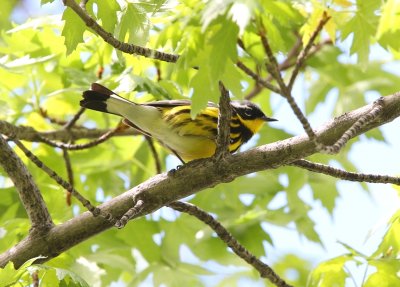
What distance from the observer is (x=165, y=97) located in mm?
3561

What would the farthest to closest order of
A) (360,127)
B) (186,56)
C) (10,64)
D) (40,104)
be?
(40,104) < (10,64) < (360,127) < (186,56)

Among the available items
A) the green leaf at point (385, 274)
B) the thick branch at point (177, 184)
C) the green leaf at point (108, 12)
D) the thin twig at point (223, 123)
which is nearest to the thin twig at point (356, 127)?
the thick branch at point (177, 184)

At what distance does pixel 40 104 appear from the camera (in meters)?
4.43

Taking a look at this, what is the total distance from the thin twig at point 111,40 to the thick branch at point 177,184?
51 cm

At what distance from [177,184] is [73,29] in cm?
76

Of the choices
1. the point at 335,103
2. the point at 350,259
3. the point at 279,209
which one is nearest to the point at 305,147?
the point at 350,259

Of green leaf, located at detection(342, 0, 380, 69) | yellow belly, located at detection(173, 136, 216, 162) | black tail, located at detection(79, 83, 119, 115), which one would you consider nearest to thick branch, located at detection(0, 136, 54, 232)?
black tail, located at detection(79, 83, 119, 115)

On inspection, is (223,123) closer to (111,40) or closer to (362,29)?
(111,40)

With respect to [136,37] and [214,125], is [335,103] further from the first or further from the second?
[136,37]

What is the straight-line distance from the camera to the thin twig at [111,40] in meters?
2.50

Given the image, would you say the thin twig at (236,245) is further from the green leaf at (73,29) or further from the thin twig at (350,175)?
the green leaf at (73,29)

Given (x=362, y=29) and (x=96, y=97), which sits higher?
(x=96, y=97)

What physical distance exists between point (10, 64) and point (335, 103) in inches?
106

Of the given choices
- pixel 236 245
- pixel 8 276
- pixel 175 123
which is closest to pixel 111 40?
pixel 8 276
